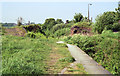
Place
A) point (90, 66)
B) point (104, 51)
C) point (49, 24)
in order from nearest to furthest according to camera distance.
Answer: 1. point (90, 66)
2. point (104, 51)
3. point (49, 24)

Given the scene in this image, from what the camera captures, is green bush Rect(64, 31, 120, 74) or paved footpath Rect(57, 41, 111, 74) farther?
green bush Rect(64, 31, 120, 74)

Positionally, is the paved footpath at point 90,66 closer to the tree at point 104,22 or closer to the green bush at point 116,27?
the tree at point 104,22

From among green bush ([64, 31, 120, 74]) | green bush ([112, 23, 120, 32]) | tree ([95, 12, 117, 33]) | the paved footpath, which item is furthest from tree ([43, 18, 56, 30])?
the paved footpath

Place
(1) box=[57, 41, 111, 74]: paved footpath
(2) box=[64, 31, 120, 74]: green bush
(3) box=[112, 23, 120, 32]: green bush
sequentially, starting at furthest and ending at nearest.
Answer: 1. (3) box=[112, 23, 120, 32]: green bush
2. (2) box=[64, 31, 120, 74]: green bush
3. (1) box=[57, 41, 111, 74]: paved footpath

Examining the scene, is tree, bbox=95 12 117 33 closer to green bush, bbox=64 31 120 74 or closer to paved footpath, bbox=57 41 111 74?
green bush, bbox=64 31 120 74

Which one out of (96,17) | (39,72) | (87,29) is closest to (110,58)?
(39,72)

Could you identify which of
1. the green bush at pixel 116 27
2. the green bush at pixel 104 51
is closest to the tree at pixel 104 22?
the green bush at pixel 116 27

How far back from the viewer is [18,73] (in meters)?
3.56

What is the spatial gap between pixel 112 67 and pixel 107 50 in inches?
59.5

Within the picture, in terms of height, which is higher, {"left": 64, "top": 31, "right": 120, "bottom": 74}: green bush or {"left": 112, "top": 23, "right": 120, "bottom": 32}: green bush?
{"left": 112, "top": 23, "right": 120, "bottom": 32}: green bush

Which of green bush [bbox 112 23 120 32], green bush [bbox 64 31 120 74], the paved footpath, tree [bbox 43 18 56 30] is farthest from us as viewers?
tree [bbox 43 18 56 30]

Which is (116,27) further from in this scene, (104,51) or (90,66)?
(90,66)

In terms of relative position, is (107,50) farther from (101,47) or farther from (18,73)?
(18,73)

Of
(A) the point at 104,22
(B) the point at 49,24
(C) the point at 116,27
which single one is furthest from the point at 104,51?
(B) the point at 49,24
